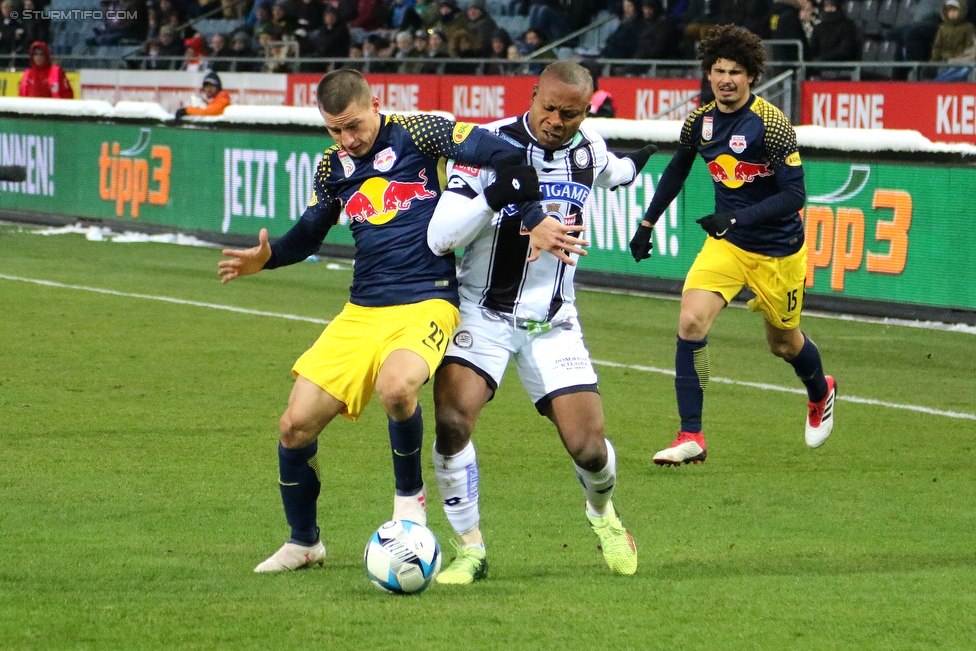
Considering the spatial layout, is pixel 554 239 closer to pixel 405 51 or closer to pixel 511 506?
pixel 511 506

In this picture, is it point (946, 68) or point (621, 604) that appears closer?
point (621, 604)

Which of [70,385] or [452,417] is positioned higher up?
[452,417]

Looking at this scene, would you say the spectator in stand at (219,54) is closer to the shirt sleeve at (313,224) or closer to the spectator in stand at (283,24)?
the spectator in stand at (283,24)

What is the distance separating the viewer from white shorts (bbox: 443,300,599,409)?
19.3 ft

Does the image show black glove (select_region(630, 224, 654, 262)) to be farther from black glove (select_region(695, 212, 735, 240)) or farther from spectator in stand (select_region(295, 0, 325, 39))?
spectator in stand (select_region(295, 0, 325, 39))

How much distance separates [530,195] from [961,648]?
2.08 m

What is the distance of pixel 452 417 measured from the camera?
572cm

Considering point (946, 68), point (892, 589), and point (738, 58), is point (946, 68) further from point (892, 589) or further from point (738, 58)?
point (892, 589)

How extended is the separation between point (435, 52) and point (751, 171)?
16381 millimetres

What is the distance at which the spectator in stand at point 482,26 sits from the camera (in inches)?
945

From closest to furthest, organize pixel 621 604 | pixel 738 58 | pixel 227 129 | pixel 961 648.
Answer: pixel 961 648 → pixel 621 604 → pixel 738 58 → pixel 227 129

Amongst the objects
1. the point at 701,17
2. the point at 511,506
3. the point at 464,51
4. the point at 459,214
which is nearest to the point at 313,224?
the point at 459,214

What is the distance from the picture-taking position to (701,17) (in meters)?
21.1

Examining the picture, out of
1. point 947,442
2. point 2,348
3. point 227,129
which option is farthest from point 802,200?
point 227,129
